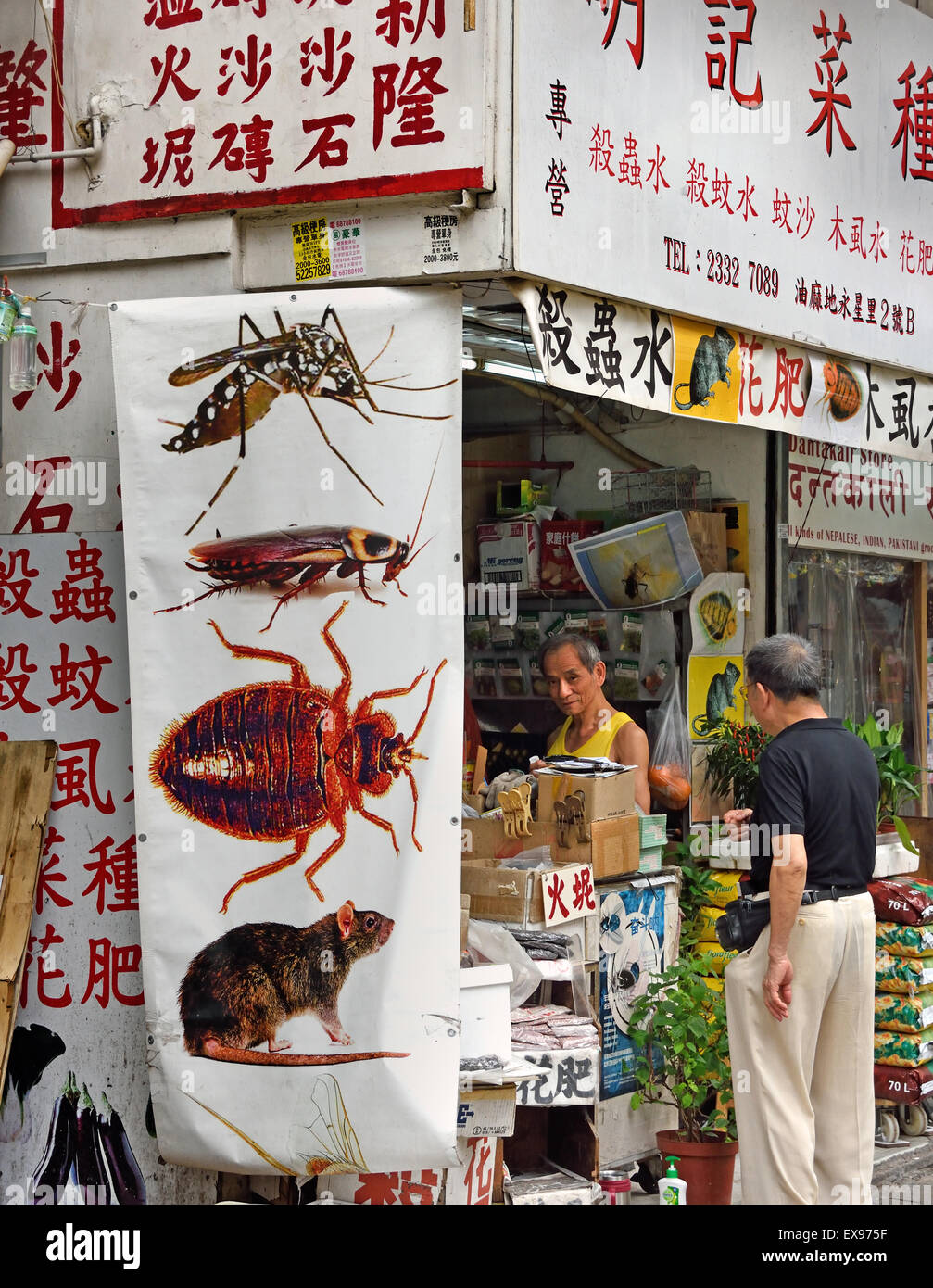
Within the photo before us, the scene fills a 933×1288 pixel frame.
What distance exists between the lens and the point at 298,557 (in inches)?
183

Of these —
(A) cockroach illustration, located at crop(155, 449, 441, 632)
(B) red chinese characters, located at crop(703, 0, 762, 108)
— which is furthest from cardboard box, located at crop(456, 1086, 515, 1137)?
(B) red chinese characters, located at crop(703, 0, 762, 108)

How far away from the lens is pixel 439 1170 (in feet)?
15.5

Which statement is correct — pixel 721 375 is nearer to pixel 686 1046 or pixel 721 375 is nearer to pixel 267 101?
pixel 267 101

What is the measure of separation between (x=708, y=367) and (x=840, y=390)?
3.44ft

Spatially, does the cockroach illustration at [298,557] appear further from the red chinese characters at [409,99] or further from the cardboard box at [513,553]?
the cardboard box at [513,553]

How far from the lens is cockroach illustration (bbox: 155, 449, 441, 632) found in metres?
4.63

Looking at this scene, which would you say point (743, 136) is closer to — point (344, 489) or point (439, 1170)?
point (344, 489)

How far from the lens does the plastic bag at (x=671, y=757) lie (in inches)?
283

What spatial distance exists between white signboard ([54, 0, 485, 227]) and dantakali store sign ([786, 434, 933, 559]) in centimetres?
356

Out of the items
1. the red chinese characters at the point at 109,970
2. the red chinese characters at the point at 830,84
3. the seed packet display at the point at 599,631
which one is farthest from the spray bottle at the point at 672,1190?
the red chinese characters at the point at 830,84

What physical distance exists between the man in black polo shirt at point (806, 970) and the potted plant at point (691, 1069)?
328 millimetres

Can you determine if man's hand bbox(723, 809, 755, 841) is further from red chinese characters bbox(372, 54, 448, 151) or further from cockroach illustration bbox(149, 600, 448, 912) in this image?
red chinese characters bbox(372, 54, 448, 151)

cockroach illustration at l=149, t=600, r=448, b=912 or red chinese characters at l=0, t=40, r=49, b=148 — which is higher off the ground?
red chinese characters at l=0, t=40, r=49, b=148

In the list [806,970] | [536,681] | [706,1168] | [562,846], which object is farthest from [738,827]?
[536,681]
